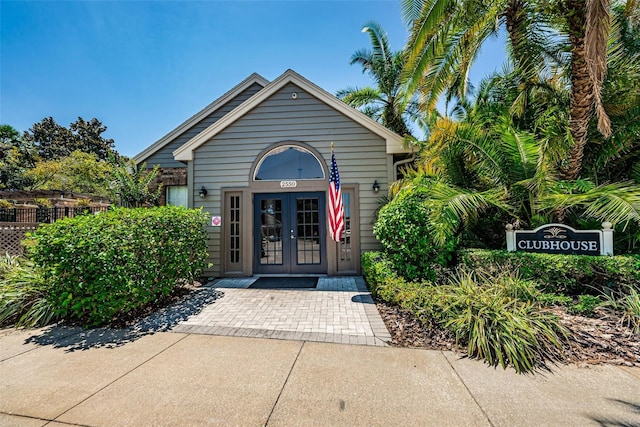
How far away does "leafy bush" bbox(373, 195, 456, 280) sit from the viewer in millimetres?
5117

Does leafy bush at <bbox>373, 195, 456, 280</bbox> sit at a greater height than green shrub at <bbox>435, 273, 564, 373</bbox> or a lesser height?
greater

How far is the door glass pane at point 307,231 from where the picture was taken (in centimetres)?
743

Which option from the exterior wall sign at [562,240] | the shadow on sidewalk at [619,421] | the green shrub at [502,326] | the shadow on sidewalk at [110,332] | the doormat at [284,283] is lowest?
the shadow on sidewalk at [110,332]

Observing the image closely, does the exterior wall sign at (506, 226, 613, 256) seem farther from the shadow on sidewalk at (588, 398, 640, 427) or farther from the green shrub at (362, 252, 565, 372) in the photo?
the shadow on sidewalk at (588, 398, 640, 427)

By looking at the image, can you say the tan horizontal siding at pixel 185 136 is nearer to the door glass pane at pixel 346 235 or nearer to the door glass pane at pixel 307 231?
the door glass pane at pixel 307 231

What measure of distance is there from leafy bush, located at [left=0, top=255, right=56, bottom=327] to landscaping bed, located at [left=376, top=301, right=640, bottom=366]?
562cm

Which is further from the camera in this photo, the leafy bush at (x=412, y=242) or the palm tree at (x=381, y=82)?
the palm tree at (x=381, y=82)

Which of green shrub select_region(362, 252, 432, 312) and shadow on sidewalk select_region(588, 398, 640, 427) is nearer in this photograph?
shadow on sidewalk select_region(588, 398, 640, 427)

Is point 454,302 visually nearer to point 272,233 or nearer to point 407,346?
point 407,346

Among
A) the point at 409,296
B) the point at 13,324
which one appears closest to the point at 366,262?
the point at 409,296

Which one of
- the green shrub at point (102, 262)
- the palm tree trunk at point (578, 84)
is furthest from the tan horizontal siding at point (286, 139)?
the palm tree trunk at point (578, 84)

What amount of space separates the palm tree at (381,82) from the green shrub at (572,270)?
9044 mm

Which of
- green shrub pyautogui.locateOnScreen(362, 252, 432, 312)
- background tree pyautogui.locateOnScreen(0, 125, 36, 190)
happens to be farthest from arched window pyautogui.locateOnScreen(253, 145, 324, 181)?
background tree pyautogui.locateOnScreen(0, 125, 36, 190)

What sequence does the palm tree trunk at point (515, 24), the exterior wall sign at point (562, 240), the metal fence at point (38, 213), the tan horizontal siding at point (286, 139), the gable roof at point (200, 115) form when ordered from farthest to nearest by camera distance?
the gable roof at point (200, 115), the metal fence at point (38, 213), the tan horizontal siding at point (286, 139), the palm tree trunk at point (515, 24), the exterior wall sign at point (562, 240)
